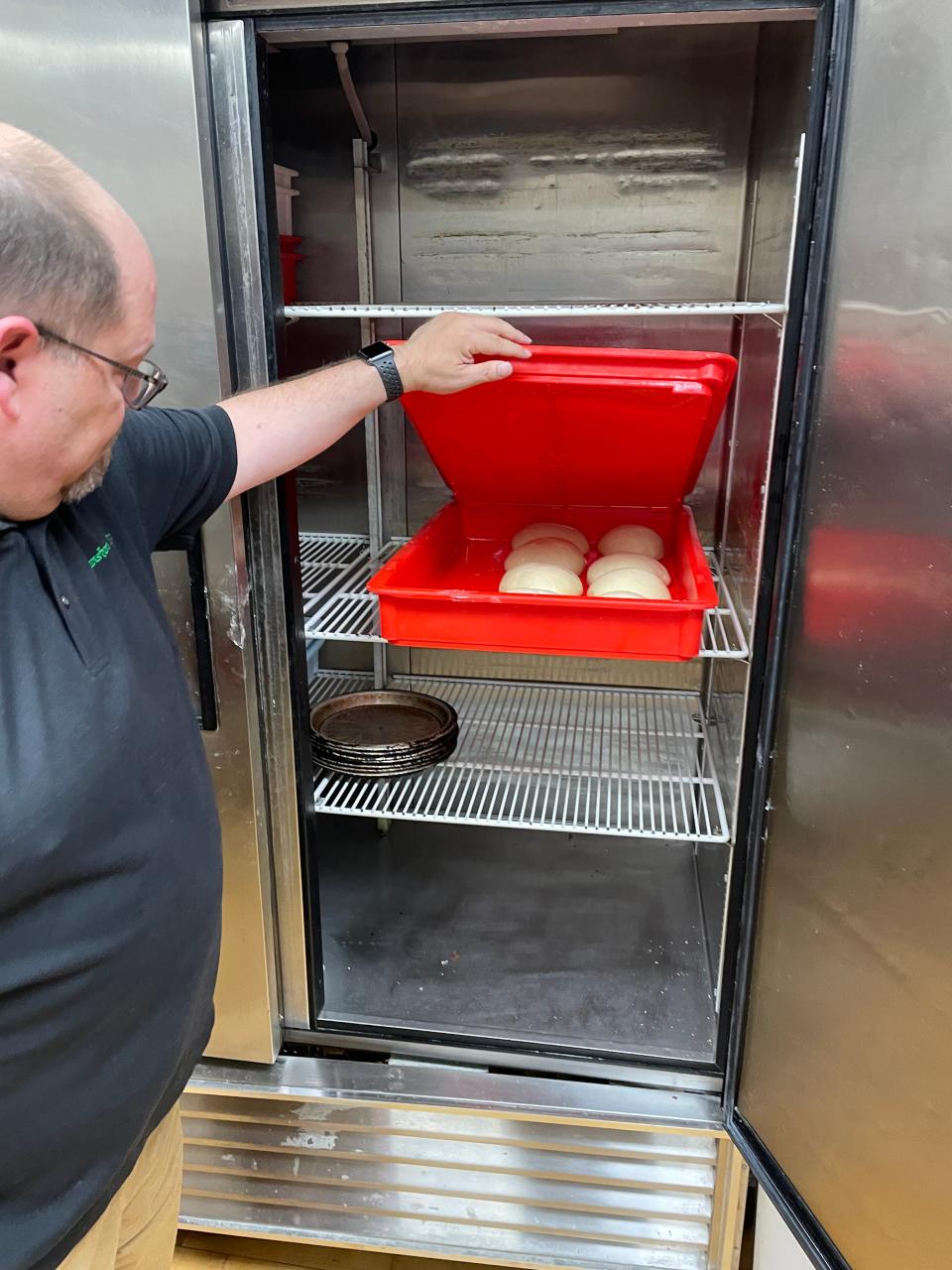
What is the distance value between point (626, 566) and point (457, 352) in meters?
0.43

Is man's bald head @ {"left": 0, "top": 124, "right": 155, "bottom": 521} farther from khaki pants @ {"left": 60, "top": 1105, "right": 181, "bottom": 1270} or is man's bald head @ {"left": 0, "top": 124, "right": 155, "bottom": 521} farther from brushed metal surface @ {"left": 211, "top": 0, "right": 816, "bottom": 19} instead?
khaki pants @ {"left": 60, "top": 1105, "right": 181, "bottom": 1270}

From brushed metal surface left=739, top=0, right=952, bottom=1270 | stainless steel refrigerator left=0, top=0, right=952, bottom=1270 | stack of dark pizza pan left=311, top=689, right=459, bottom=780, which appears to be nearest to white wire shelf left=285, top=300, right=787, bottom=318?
stainless steel refrigerator left=0, top=0, right=952, bottom=1270

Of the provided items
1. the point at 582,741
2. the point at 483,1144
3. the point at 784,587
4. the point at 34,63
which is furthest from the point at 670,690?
the point at 34,63

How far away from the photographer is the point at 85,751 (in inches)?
32.6

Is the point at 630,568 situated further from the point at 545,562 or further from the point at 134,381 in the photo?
the point at 134,381

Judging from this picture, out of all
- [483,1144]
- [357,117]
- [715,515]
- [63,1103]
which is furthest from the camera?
[715,515]

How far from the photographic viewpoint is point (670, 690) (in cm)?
196

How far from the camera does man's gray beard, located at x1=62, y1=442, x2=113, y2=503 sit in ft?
2.87

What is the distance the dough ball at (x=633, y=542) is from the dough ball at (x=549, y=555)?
0.05 metres

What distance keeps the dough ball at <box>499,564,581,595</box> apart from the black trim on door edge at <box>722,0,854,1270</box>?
0.96 ft

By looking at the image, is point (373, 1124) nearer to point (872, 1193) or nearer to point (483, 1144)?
point (483, 1144)

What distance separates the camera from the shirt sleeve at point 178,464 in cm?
107

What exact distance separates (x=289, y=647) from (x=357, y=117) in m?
1.00

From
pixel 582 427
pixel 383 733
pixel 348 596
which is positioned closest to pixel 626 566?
pixel 582 427
